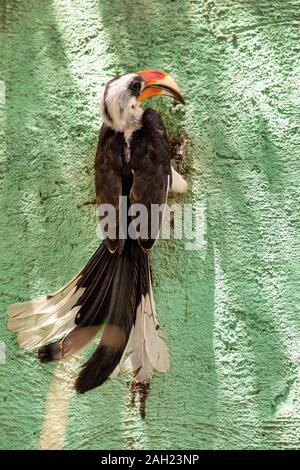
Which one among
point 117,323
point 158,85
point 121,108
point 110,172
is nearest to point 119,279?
point 117,323

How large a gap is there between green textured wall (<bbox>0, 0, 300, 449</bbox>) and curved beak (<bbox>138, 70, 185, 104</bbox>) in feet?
0.36

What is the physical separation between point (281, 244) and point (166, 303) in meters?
0.52

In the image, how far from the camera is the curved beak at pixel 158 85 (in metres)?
3.58

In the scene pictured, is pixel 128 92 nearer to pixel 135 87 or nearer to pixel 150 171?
pixel 135 87

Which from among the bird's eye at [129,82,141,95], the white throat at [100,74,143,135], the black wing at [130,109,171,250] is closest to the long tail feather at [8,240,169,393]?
the black wing at [130,109,171,250]

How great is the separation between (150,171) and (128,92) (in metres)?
0.33

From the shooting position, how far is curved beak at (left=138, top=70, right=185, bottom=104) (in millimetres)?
3582

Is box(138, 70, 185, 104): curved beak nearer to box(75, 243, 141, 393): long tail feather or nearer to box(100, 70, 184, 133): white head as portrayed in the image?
box(100, 70, 184, 133): white head

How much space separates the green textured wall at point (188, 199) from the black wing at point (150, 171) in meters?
0.13

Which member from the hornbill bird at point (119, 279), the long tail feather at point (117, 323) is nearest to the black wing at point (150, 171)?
the hornbill bird at point (119, 279)

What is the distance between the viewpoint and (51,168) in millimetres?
3705

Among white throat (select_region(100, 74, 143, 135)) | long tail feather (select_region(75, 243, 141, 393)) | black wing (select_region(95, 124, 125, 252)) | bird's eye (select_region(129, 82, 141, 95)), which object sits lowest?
long tail feather (select_region(75, 243, 141, 393))

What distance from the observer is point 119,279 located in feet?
11.7
